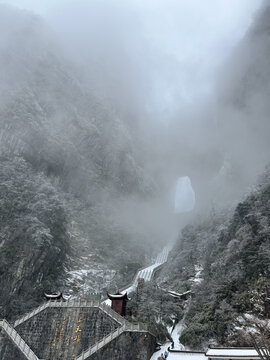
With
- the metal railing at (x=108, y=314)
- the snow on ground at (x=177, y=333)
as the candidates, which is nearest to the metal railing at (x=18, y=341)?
the metal railing at (x=108, y=314)

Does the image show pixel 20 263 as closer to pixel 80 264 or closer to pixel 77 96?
pixel 80 264

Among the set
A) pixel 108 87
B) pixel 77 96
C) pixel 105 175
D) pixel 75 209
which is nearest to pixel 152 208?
pixel 105 175

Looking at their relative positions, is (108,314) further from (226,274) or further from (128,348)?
(226,274)

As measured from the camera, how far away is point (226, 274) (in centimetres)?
4331

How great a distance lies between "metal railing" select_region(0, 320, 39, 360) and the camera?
30.5 meters

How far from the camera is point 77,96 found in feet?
337

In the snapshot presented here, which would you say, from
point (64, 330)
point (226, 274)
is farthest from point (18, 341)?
point (226, 274)

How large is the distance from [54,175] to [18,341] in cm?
4900

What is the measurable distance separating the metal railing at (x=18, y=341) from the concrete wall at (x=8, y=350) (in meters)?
0.29

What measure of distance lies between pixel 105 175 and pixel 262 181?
141 ft

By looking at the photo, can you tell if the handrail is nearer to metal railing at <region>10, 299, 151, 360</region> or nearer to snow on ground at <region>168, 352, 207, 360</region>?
metal railing at <region>10, 299, 151, 360</region>

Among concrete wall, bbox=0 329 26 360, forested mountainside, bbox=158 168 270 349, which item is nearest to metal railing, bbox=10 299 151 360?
concrete wall, bbox=0 329 26 360

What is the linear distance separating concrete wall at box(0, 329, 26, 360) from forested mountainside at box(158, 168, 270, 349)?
1616 cm

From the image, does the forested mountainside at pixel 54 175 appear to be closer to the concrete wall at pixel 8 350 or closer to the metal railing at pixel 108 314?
the concrete wall at pixel 8 350
